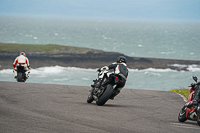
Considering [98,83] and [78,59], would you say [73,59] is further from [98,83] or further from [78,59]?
[98,83]

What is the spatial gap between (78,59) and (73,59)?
36.8 inches

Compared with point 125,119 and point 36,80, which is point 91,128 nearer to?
point 125,119

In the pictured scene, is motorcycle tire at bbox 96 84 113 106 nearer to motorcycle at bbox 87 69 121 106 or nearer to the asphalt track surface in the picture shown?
motorcycle at bbox 87 69 121 106

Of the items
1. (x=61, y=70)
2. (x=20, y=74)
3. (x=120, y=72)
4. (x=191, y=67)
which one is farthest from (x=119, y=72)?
(x=191, y=67)

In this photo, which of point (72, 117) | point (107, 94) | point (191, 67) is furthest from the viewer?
point (191, 67)

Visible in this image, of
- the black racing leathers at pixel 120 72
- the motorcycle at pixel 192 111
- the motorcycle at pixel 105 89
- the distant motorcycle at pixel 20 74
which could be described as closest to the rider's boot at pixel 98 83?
the motorcycle at pixel 105 89

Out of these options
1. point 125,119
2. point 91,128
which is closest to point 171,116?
point 125,119

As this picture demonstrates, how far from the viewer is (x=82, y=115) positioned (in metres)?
9.66

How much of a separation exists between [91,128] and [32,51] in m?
62.8

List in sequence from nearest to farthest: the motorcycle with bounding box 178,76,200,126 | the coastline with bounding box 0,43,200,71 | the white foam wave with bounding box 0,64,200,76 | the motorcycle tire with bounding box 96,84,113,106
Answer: the motorcycle with bounding box 178,76,200,126, the motorcycle tire with bounding box 96,84,113,106, the white foam wave with bounding box 0,64,200,76, the coastline with bounding box 0,43,200,71

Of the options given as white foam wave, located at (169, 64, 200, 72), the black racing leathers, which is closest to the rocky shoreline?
white foam wave, located at (169, 64, 200, 72)

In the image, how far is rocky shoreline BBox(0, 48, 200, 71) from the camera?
64312mm

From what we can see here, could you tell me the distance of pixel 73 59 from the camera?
67625 mm

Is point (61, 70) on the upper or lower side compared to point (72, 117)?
upper
